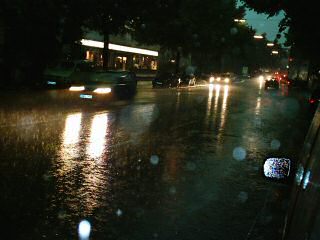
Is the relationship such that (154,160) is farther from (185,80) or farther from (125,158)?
(185,80)

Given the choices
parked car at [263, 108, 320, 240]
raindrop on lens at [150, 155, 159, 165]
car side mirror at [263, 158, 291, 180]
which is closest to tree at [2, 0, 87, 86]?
raindrop on lens at [150, 155, 159, 165]

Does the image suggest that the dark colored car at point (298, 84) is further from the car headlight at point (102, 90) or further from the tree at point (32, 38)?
the car headlight at point (102, 90)

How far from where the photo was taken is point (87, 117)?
1652 centimetres

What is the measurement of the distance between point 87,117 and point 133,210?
10716 mm

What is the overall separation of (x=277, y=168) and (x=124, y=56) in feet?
197

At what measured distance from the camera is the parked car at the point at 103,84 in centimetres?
2297

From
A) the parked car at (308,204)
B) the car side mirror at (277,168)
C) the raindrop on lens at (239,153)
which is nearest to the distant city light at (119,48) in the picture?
the raindrop on lens at (239,153)

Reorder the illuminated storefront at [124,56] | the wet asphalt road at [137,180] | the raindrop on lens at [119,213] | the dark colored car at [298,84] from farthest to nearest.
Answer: the dark colored car at [298,84] → the illuminated storefront at [124,56] → the raindrop on lens at [119,213] → the wet asphalt road at [137,180]

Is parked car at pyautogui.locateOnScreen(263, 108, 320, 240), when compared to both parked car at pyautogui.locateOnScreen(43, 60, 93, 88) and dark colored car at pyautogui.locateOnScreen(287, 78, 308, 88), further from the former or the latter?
dark colored car at pyautogui.locateOnScreen(287, 78, 308, 88)

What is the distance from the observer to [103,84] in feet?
77.6

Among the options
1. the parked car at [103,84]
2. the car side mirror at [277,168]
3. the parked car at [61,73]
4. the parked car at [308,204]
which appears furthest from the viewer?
the parked car at [61,73]

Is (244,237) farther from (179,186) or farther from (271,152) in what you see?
(271,152)

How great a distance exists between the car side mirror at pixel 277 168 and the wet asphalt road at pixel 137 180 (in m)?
1.04

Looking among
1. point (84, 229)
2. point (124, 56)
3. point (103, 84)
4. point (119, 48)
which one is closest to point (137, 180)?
point (84, 229)
